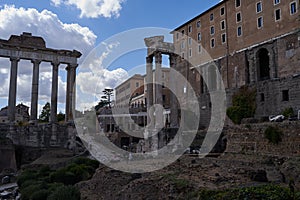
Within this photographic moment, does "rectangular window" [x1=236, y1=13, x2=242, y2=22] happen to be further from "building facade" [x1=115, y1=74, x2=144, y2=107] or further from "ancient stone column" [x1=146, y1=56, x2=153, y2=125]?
"building facade" [x1=115, y1=74, x2=144, y2=107]

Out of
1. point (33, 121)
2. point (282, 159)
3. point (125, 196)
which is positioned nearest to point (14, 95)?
point (33, 121)

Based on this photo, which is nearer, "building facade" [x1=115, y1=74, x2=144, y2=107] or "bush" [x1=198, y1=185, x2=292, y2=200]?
"bush" [x1=198, y1=185, x2=292, y2=200]

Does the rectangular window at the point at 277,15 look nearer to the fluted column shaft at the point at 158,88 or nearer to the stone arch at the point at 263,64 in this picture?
the stone arch at the point at 263,64

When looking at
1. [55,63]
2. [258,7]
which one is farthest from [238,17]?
[55,63]

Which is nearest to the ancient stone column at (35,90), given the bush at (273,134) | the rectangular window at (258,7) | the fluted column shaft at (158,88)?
the fluted column shaft at (158,88)

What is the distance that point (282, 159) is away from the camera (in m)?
14.2

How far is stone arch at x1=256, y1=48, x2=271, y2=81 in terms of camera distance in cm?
3356

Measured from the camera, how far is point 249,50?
113 ft

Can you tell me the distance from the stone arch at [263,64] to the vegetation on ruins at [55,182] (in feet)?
74.8

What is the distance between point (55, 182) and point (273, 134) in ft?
35.7

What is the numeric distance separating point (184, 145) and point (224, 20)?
64.1 ft

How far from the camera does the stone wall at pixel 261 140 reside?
48.0ft

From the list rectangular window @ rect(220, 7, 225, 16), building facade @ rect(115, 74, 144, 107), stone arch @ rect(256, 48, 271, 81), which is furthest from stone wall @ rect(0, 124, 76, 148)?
rectangular window @ rect(220, 7, 225, 16)

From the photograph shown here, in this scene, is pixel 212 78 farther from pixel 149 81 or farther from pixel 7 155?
pixel 7 155
